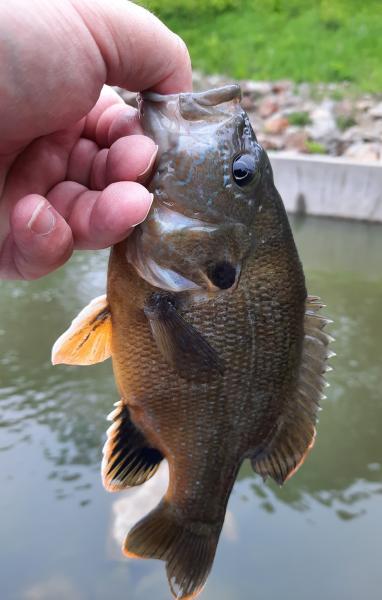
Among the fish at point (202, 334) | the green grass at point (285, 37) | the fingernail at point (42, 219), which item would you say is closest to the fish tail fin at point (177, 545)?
the fish at point (202, 334)

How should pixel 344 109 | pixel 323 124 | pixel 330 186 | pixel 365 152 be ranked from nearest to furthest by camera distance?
pixel 330 186 → pixel 365 152 → pixel 323 124 → pixel 344 109

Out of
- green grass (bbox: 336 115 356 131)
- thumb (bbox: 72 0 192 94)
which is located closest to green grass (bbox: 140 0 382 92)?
green grass (bbox: 336 115 356 131)

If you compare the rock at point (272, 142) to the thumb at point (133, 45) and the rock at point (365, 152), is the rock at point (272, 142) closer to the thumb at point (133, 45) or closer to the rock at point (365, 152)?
the rock at point (365, 152)

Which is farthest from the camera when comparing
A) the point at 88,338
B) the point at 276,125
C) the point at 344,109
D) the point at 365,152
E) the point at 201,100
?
the point at 344,109

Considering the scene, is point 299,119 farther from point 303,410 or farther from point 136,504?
point 303,410

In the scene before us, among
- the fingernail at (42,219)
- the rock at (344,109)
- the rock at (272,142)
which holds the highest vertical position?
the fingernail at (42,219)

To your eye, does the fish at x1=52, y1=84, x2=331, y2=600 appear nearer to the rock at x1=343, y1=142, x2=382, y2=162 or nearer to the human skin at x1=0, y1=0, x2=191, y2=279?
the human skin at x1=0, y1=0, x2=191, y2=279

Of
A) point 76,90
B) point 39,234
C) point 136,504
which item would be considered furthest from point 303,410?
point 136,504

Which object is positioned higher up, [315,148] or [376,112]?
[376,112]
